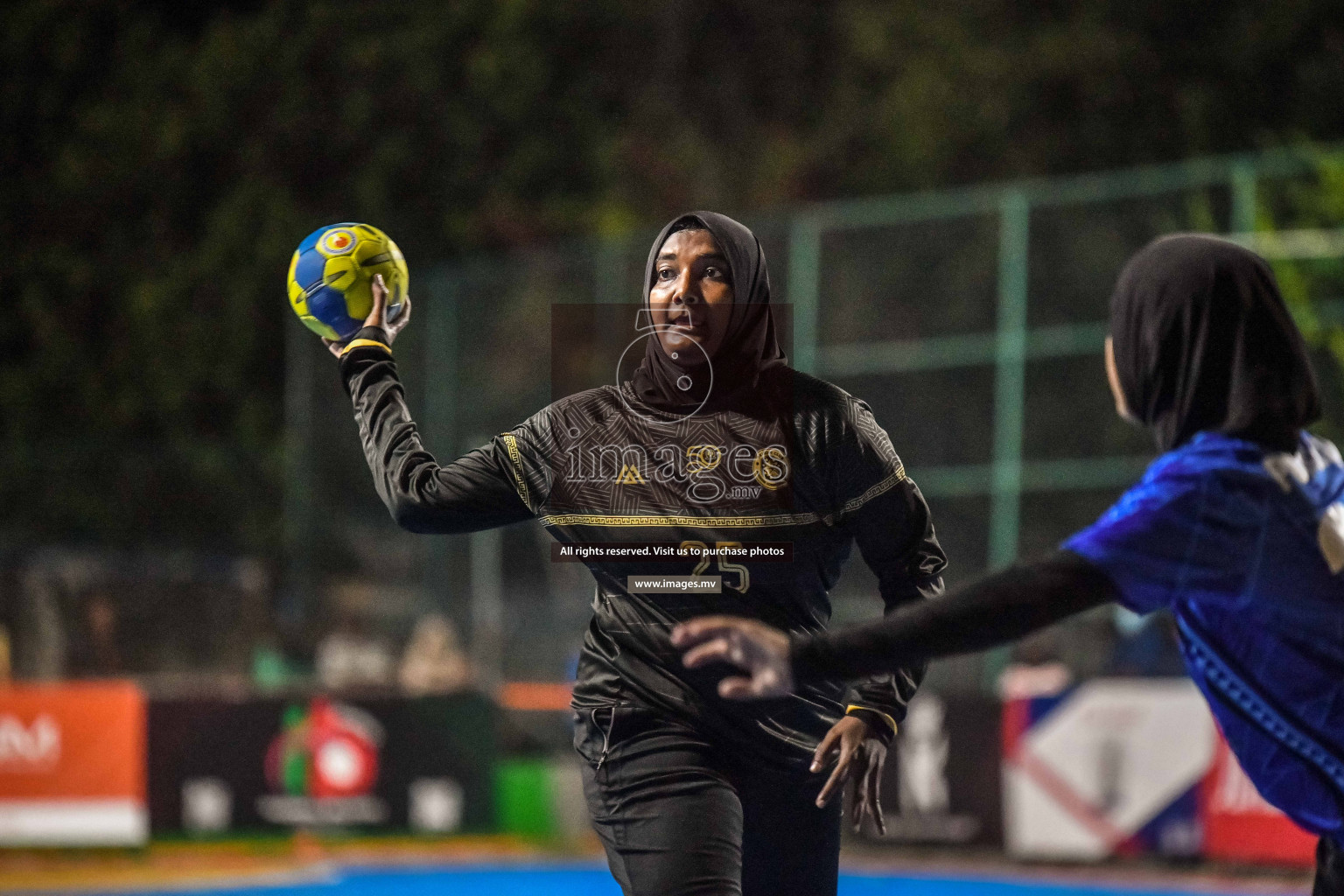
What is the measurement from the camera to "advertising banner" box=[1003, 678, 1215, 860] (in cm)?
1066

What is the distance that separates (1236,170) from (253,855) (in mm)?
10282

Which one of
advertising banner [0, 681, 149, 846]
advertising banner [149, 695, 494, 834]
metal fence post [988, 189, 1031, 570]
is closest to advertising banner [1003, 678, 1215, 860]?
→ advertising banner [149, 695, 494, 834]

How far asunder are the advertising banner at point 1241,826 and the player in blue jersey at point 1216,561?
791 cm

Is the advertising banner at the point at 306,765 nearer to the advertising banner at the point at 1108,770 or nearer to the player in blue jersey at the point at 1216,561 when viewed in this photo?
the advertising banner at the point at 1108,770

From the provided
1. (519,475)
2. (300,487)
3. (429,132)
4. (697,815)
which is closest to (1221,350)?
(697,815)

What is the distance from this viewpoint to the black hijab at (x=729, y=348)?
3.87 m

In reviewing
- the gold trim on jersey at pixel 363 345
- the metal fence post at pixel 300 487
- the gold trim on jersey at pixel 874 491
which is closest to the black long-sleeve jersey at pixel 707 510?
the gold trim on jersey at pixel 874 491

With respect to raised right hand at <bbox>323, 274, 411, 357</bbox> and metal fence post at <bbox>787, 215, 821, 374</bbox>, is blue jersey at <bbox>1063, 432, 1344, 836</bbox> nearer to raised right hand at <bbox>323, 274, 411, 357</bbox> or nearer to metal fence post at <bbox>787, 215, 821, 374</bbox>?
raised right hand at <bbox>323, 274, 411, 357</bbox>

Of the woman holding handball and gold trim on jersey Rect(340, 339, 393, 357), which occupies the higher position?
gold trim on jersey Rect(340, 339, 393, 357)

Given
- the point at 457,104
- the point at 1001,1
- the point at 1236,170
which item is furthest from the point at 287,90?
the point at 1236,170

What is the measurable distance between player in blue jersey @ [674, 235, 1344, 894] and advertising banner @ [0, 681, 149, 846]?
10066 millimetres

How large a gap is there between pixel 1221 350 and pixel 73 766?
1069cm

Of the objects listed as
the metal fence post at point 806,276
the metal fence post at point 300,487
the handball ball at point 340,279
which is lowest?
the metal fence post at point 300,487

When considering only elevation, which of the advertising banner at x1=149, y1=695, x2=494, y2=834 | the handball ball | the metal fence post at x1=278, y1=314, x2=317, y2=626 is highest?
the handball ball
